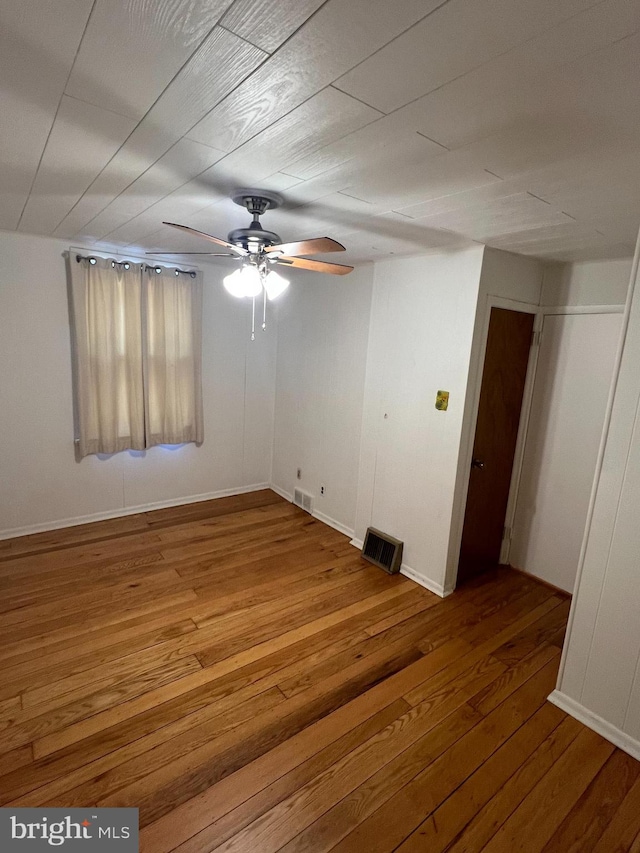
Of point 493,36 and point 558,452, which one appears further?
point 558,452

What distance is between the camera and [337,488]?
4.06 meters

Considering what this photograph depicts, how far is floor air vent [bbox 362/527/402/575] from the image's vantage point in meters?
3.37

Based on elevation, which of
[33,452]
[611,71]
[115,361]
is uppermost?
[611,71]

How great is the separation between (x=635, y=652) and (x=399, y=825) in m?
1.28

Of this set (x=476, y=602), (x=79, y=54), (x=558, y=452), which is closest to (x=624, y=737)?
(x=476, y=602)

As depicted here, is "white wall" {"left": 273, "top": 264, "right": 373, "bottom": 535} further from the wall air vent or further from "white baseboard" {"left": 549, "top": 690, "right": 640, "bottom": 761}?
"white baseboard" {"left": 549, "top": 690, "right": 640, "bottom": 761}

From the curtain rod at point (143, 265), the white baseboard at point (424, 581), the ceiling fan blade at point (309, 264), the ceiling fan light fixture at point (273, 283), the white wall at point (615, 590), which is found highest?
the curtain rod at point (143, 265)

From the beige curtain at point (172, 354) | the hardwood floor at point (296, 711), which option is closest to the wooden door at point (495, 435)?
the hardwood floor at point (296, 711)

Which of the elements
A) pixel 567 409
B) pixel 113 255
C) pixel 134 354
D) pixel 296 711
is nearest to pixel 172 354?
pixel 134 354

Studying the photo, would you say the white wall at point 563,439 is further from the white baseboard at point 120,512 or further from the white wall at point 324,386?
the white baseboard at point 120,512

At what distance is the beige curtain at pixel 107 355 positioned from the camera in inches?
138

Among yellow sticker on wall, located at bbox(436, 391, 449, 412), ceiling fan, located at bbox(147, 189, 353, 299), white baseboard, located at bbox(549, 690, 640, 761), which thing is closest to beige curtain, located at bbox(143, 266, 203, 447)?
ceiling fan, located at bbox(147, 189, 353, 299)

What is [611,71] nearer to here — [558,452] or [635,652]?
[635,652]

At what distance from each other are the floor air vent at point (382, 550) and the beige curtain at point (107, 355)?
7.54 ft
